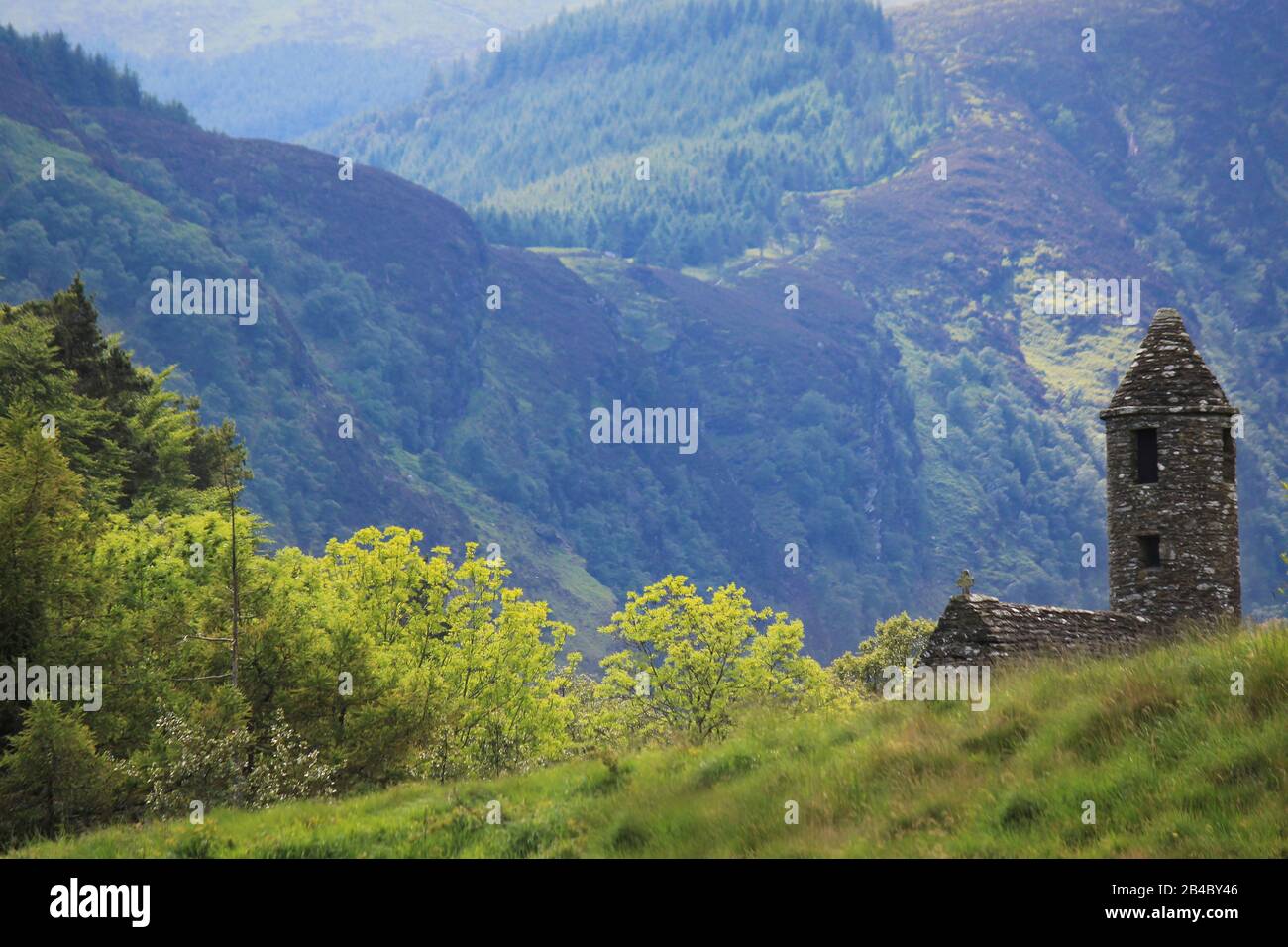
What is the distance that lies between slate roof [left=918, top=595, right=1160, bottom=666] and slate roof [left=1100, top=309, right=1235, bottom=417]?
7.45 metres

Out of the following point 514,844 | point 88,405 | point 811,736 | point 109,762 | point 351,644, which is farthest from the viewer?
point 88,405

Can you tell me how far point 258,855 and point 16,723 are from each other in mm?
14190

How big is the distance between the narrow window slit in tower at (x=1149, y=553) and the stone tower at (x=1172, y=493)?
0.02 meters

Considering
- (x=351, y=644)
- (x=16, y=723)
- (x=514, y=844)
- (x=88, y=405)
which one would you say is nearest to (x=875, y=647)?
(x=88, y=405)

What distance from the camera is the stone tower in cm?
3241

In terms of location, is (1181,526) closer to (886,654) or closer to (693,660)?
(693,660)

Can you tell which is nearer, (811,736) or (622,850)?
(622,850)

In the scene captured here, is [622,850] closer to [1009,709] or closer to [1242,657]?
[1009,709]

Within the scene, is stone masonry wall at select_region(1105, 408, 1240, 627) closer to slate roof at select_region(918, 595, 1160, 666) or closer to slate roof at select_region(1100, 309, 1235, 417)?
slate roof at select_region(1100, 309, 1235, 417)

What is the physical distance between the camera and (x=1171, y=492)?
3281 cm

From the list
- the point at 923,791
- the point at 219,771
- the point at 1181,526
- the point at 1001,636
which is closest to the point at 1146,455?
the point at 1181,526

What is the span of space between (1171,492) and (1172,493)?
40mm
